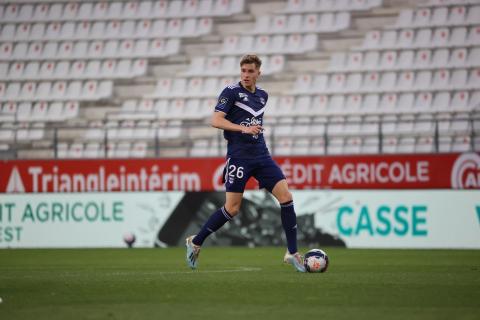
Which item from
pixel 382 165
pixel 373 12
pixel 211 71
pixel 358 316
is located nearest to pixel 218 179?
pixel 382 165

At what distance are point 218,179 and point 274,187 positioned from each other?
8488 mm

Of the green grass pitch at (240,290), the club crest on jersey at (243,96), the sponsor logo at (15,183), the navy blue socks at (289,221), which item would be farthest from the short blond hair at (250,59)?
the sponsor logo at (15,183)

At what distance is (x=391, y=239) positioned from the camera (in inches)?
697

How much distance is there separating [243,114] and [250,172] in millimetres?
612

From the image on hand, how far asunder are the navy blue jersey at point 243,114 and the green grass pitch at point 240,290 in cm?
127

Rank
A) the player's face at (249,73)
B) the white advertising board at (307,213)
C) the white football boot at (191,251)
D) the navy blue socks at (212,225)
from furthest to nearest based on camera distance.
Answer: the white advertising board at (307,213) → the white football boot at (191,251) → the navy blue socks at (212,225) → the player's face at (249,73)

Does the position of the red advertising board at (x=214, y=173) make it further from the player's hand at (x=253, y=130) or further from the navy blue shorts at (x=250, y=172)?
the player's hand at (x=253, y=130)

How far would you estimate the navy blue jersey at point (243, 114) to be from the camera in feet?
34.6

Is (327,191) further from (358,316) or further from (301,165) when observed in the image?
(358,316)

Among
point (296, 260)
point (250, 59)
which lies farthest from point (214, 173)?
point (250, 59)

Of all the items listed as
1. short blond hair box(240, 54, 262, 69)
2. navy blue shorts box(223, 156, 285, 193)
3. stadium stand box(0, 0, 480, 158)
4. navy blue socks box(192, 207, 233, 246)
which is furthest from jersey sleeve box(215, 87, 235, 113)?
stadium stand box(0, 0, 480, 158)

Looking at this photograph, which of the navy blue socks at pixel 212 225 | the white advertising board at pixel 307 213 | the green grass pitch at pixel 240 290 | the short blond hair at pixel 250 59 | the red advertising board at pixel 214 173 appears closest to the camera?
the green grass pitch at pixel 240 290

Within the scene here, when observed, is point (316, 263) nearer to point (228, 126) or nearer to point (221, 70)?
point (228, 126)

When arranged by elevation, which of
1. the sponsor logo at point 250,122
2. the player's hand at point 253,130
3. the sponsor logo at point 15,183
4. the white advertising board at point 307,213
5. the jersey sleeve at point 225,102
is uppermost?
the jersey sleeve at point 225,102
